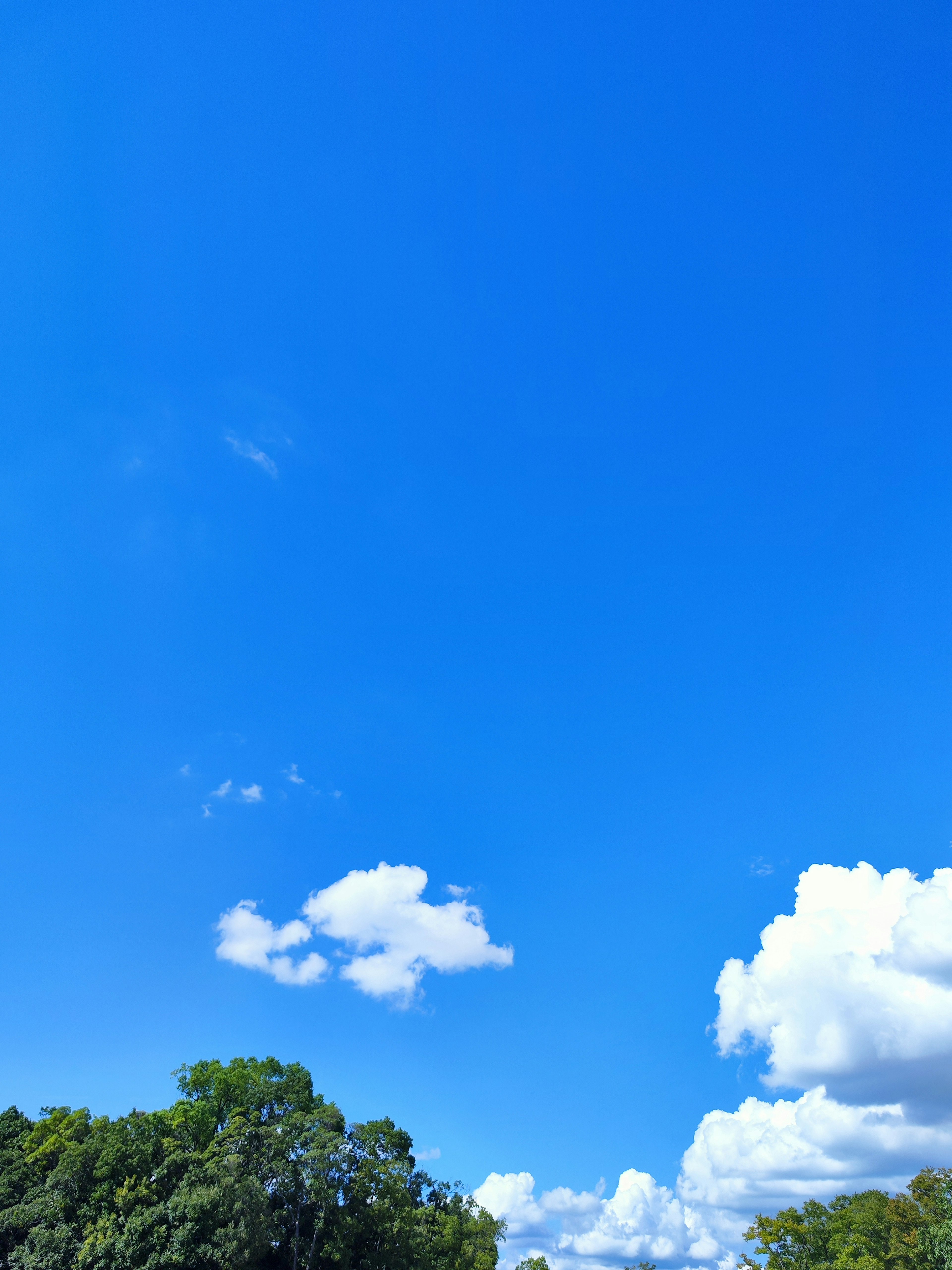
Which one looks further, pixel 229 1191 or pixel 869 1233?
pixel 869 1233

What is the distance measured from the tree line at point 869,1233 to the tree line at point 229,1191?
2663cm

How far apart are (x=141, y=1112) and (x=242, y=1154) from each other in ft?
33.6

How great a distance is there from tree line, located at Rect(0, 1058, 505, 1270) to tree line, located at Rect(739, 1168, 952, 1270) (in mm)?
26627

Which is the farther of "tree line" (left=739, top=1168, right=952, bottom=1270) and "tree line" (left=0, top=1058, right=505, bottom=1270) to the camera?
"tree line" (left=739, top=1168, right=952, bottom=1270)

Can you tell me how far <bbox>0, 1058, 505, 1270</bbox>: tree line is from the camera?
131 feet

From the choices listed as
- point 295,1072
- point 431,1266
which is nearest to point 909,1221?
point 431,1266

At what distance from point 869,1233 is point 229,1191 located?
5256 cm

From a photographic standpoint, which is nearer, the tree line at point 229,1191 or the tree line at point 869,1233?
the tree line at point 229,1191

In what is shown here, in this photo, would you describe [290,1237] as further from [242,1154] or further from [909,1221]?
[909,1221]

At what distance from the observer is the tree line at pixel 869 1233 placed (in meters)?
52.2

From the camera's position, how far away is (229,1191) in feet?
135

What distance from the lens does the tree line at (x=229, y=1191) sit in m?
39.8

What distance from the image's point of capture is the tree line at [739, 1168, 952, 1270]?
2057 inches

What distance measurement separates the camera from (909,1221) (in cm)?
5644
